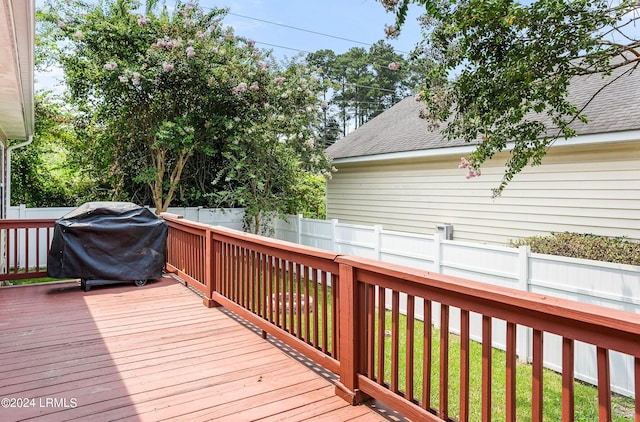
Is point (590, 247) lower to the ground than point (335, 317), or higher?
higher

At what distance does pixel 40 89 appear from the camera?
35.0 feet

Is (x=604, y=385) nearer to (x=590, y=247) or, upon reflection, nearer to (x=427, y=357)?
(x=427, y=357)

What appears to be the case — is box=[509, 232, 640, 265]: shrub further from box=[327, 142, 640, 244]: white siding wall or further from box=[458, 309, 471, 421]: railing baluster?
box=[458, 309, 471, 421]: railing baluster

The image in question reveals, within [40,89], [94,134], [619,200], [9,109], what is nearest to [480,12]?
[619,200]

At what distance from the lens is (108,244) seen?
5.41 metres

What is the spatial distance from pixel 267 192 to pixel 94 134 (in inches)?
156

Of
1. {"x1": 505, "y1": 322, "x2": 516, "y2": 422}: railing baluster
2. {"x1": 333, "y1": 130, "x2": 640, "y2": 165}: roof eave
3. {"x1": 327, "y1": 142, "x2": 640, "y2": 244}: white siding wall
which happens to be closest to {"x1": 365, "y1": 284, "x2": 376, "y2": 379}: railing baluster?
{"x1": 505, "y1": 322, "x2": 516, "y2": 422}: railing baluster

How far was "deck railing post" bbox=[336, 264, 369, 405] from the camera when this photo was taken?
8.20 ft

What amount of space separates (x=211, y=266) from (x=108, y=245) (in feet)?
5.72

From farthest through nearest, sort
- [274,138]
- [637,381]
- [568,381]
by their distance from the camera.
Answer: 1. [274,138]
2. [568,381]
3. [637,381]

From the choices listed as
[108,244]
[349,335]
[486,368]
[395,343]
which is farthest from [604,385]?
[108,244]

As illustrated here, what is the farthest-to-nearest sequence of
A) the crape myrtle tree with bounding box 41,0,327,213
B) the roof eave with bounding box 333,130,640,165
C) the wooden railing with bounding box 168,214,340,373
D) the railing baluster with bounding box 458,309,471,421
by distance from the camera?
1. the crape myrtle tree with bounding box 41,0,327,213
2. the roof eave with bounding box 333,130,640,165
3. the wooden railing with bounding box 168,214,340,373
4. the railing baluster with bounding box 458,309,471,421

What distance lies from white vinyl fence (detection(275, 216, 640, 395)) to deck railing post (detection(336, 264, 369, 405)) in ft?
8.26

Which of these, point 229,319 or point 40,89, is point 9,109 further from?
point 40,89
